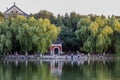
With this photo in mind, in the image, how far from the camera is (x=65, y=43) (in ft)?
172

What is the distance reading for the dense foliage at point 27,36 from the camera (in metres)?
45.8

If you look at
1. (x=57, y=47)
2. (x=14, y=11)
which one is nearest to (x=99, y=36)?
(x=57, y=47)

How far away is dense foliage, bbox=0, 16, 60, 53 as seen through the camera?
150 feet

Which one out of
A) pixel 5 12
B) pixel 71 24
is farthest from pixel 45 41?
pixel 5 12

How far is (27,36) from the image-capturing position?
152ft

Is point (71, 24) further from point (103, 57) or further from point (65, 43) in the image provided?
point (103, 57)

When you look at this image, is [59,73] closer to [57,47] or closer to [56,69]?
[56,69]

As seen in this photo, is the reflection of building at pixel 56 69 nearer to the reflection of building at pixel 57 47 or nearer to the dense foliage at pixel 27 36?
the dense foliage at pixel 27 36

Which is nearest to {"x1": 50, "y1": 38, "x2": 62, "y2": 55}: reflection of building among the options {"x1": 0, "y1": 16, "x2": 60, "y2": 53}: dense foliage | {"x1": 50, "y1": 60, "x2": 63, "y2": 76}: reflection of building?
{"x1": 0, "y1": 16, "x2": 60, "y2": 53}: dense foliage

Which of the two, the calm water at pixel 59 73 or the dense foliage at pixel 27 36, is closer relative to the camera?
the calm water at pixel 59 73

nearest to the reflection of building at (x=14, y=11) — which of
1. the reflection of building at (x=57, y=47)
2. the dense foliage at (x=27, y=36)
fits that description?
the reflection of building at (x=57, y=47)

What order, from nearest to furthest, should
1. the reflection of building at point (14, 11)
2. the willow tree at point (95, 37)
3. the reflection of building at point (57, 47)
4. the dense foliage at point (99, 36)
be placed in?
the willow tree at point (95, 37) < the dense foliage at point (99, 36) < the reflection of building at point (57, 47) < the reflection of building at point (14, 11)

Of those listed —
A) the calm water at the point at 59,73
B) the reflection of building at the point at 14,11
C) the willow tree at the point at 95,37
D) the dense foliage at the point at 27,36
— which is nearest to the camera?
the calm water at the point at 59,73

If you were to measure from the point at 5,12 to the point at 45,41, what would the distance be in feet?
87.3
